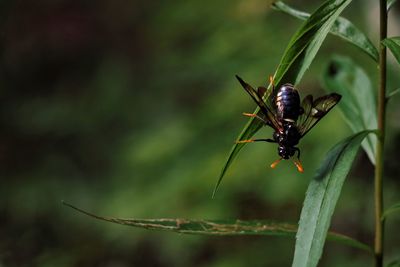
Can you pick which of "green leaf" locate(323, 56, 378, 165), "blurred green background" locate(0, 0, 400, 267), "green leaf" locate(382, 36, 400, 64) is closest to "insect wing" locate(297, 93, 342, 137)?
"green leaf" locate(382, 36, 400, 64)

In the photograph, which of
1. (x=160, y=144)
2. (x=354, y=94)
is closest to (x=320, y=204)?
(x=354, y=94)

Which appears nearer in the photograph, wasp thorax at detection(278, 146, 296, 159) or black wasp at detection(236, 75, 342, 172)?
black wasp at detection(236, 75, 342, 172)

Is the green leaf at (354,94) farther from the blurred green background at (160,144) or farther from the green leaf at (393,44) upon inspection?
the blurred green background at (160,144)

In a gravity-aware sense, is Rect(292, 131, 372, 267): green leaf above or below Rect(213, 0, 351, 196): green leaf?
below

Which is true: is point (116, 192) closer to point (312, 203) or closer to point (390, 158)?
point (390, 158)

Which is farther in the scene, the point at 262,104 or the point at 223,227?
the point at 223,227

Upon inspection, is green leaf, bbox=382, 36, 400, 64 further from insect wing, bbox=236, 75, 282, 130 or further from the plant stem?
insect wing, bbox=236, 75, 282, 130

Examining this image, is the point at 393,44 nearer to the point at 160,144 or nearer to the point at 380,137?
the point at 380,137

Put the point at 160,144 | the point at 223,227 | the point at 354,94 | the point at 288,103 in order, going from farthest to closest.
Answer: the point at 160,144 < the point at 354,94 < the point at 223,227 < the point at 288,103
